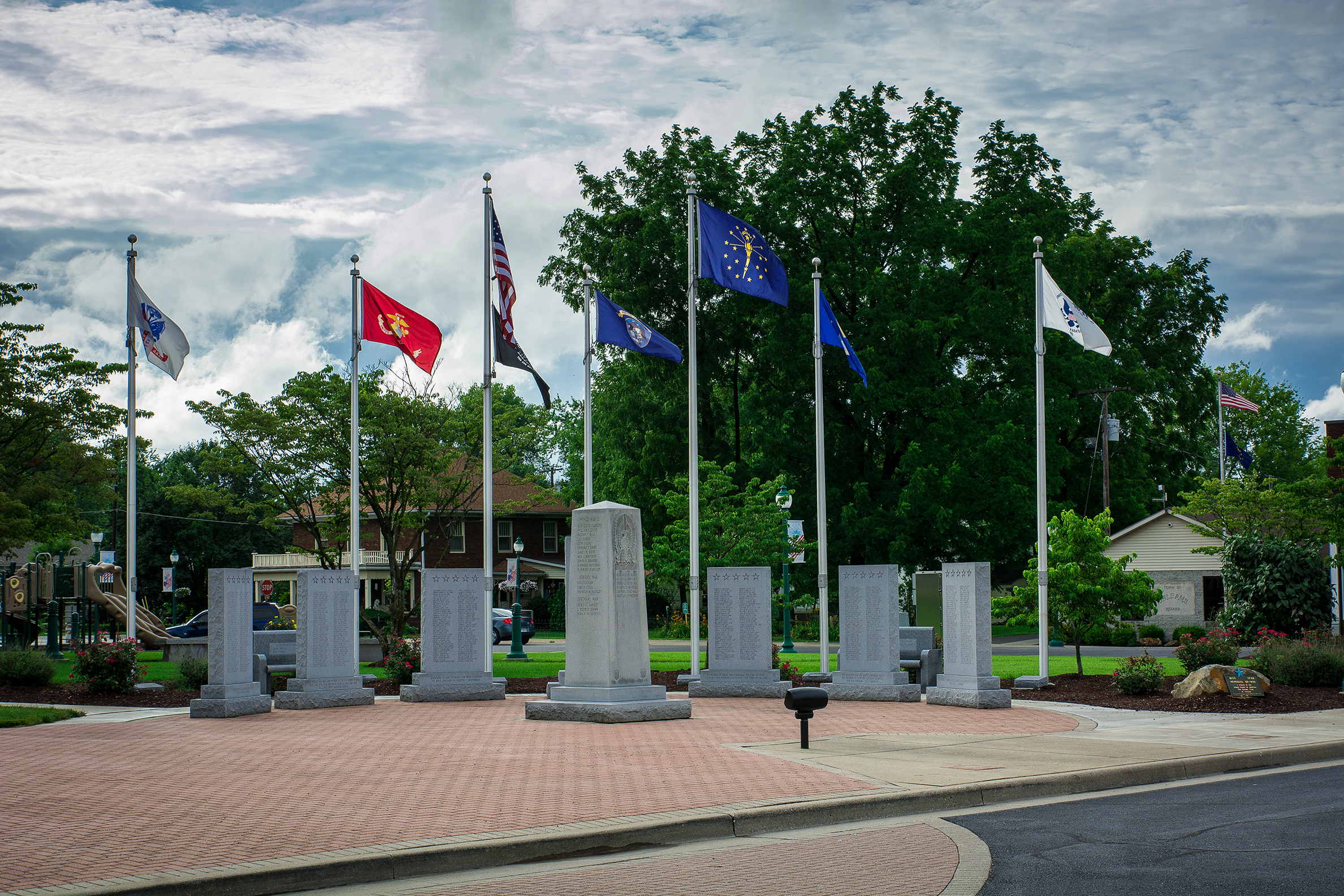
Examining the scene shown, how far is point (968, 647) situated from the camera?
734 inches

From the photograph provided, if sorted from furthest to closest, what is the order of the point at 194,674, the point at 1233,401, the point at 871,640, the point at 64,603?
the point at 64,603 < the point at 1233,401 < the point at 194,674 < the point at 871,640

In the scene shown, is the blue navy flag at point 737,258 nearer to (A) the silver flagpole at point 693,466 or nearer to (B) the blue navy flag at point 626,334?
(A) the silver flagpole at point 693,466

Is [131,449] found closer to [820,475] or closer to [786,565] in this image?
[820,475]

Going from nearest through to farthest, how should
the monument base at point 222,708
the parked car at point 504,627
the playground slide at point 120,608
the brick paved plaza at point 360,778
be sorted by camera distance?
1. the brick paved plaza at point 360,778
2. the monument base at point 222,708
3. the playground slide at point 120,608
4. the parked car at point 504,627

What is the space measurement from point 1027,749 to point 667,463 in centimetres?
3370

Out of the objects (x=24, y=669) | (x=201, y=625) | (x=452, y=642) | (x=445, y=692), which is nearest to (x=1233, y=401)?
(x=452, y=642)

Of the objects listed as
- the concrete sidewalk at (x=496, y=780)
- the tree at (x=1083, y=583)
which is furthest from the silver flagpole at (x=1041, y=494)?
the concrete sidewalk at (x=496, y=780)

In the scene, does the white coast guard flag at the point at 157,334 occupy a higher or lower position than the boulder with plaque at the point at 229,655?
higher

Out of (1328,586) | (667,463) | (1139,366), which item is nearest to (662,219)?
(667,463)

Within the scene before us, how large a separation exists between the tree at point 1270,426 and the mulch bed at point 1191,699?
54042mm

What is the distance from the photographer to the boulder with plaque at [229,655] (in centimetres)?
1792

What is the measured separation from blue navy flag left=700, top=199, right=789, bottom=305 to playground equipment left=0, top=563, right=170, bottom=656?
776 inches

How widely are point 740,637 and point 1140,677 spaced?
259 inches

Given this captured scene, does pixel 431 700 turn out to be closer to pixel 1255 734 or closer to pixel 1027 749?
pixel 1027 749
